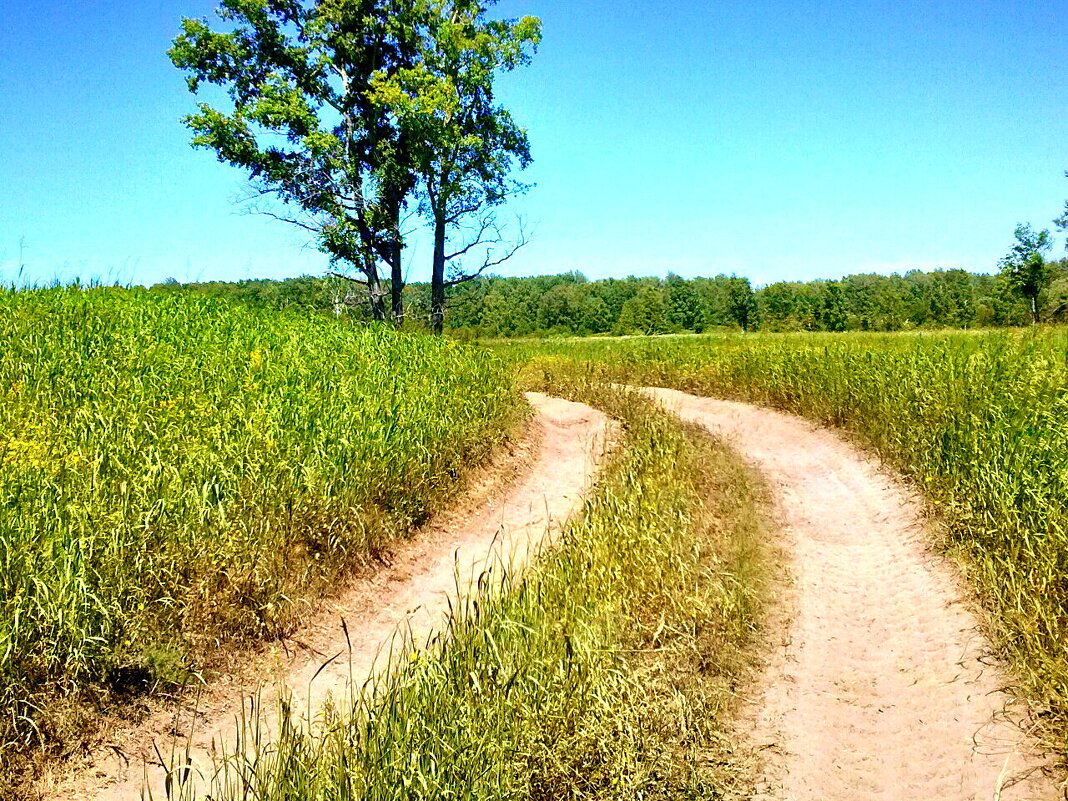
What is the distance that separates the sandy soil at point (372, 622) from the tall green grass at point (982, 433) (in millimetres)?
3842

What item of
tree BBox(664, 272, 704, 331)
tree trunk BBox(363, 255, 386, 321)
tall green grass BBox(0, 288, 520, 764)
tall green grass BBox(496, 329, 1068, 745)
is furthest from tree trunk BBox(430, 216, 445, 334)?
tree BBox(664, 272, 704, 331)

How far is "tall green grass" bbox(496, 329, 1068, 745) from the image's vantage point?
5.75m

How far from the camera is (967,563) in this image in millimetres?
7020

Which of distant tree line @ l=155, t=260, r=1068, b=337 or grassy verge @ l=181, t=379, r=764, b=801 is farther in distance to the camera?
distant tree line @ l=155, t=260, r=1068, b=337

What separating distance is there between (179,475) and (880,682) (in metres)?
6.08

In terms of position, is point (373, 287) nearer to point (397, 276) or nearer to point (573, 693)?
point (397, 276)

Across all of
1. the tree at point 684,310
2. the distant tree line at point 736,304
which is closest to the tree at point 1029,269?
the distant tree line at point 736,304

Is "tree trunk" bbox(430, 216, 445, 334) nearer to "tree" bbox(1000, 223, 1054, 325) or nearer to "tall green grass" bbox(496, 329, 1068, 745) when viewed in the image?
"tall green grass" bbox(496, 329, 1068, 745)

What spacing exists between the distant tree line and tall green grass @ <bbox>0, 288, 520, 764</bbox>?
14.0 m

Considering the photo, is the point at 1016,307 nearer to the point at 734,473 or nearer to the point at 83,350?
the point at 734,473

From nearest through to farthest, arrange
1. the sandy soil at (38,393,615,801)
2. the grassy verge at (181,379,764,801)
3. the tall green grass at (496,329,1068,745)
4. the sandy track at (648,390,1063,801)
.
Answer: the grassy verge at (181,379,764,801) < the sandy soil at (38,393,615,801) < the sandy track at (648,390,1063,801) < the tall green grass at (496,329,1068,745)

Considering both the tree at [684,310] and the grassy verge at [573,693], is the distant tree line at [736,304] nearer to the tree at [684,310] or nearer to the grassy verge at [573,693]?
the tree at [684,310]

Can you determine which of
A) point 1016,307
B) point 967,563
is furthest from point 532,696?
point 1016,307

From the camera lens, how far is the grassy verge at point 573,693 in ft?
11.4
